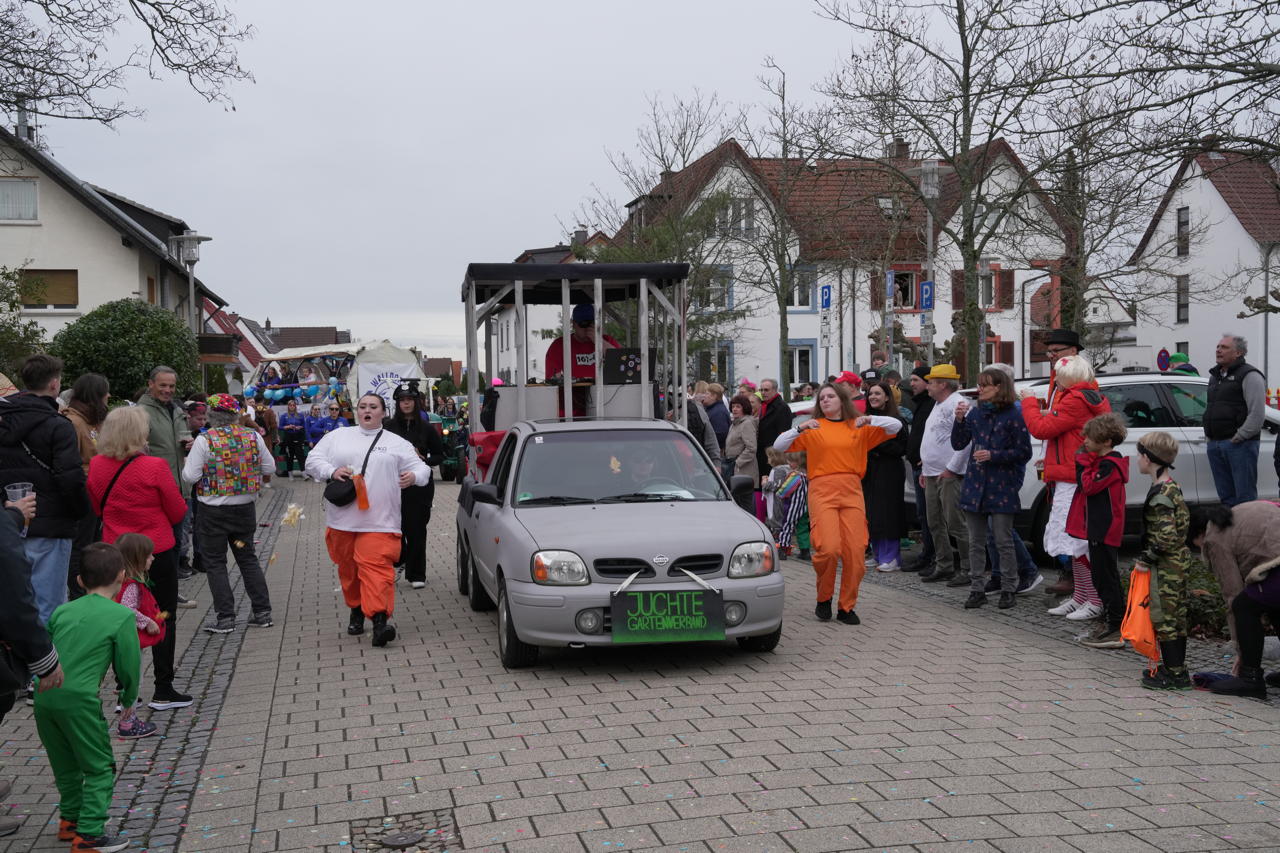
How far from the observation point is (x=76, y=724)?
478 cm

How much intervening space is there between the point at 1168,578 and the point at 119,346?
24.1 meters

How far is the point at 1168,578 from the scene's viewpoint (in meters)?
6.97

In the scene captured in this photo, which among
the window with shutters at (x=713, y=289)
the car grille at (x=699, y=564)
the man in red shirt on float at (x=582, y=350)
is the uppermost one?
the window with shutters at (x=713, y=289)

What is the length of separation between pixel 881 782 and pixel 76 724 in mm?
3248

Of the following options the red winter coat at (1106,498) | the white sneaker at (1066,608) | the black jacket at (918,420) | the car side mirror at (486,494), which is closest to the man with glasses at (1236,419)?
the black jacket at (918,420)

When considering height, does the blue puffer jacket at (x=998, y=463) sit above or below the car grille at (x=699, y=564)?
above

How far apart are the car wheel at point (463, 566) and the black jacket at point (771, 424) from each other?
3.91 metres

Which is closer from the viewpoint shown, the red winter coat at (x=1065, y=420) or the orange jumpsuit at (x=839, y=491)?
the orange jumpsuit at (x=839, y=491)

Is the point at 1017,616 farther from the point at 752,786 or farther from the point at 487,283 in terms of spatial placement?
the point at 487,283

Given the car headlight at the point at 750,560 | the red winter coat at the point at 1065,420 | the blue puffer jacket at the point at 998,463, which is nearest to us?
the car headlight at the point at 750,560

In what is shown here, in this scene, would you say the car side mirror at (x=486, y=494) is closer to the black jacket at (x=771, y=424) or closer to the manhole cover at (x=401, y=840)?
the manhole cover at (x=401, y=840)

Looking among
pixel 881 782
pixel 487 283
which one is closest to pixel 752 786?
pixel 881 782

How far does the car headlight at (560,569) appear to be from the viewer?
7512mm

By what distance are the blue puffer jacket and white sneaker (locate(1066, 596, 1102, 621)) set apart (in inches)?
34.9
